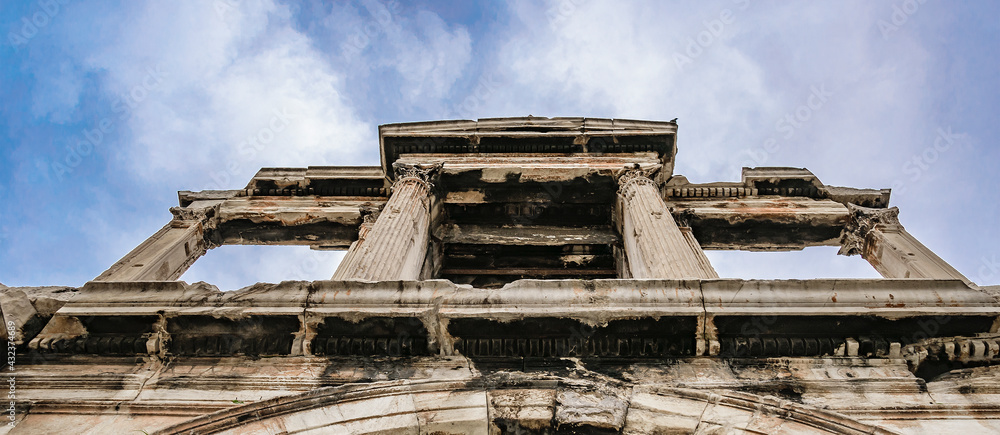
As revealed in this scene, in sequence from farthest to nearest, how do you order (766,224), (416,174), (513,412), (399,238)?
(766,224)
(416,174)
(399,238)
(513,412)

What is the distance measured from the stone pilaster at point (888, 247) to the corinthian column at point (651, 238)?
3.11 m

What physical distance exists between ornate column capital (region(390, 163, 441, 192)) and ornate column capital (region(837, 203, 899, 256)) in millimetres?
7522

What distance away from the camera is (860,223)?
11.5 meters

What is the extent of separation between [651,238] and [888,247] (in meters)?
4.64

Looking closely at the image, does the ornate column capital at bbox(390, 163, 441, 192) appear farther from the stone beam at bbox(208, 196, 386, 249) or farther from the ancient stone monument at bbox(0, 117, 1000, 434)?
the ancient stone monument at bbox(0, 117, 1000, 434)

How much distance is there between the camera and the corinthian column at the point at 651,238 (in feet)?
25.1

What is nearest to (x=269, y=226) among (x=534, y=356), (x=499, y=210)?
(x=499, y=210)

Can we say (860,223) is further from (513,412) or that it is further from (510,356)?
(513,412)

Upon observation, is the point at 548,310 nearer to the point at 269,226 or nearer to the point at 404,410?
the point at 404,410

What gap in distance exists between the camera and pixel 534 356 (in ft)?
19.0

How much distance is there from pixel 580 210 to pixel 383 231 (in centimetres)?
476

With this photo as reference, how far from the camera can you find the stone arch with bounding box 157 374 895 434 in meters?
4.91

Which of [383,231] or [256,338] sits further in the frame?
[383,231]

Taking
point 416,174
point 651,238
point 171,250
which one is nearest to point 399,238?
point 416,174
